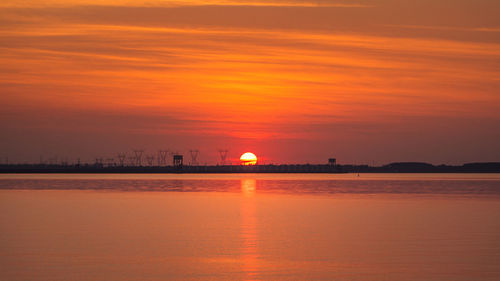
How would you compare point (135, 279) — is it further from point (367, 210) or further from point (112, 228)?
point (367, 210)

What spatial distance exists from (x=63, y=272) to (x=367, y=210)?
107ft

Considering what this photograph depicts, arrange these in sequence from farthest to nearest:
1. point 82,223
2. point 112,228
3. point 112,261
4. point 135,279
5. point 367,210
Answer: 1. point 367,210
2. point 82,223
3. point 112,228
4. point 112,261
5. point 135,279

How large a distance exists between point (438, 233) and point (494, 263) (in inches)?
409

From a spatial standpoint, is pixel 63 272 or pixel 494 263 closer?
pixel 63 272

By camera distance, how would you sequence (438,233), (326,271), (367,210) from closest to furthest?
(326,271), (438,233), (367,210)

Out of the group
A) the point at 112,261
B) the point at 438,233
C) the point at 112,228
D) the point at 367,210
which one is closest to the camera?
the point at 112,261

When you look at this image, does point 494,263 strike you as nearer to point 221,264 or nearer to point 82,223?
point 221,264

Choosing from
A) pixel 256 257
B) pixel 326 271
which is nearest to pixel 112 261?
pixel 256 257

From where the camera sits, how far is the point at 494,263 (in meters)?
25.6

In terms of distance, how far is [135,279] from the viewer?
22.8 meters

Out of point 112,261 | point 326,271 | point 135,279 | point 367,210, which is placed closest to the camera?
point 135,279

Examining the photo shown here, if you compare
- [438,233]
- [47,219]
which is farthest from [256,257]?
[47,219]

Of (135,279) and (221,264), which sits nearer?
(135,279)

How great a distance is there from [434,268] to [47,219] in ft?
88.9
